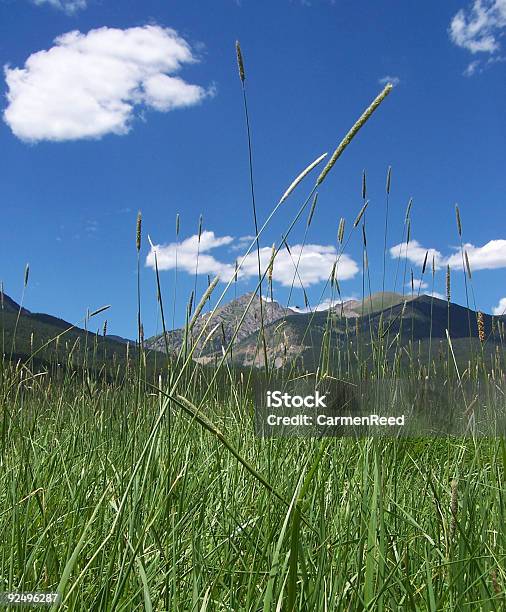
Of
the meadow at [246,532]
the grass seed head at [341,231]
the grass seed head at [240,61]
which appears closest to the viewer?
the meadow at [246,532]

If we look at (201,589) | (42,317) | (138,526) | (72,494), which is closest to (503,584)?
(201,589)

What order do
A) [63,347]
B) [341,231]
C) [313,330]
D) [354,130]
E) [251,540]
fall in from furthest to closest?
[63,347] < [313,330] < [341,231] < [251,540] < [354,130]

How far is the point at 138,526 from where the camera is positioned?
142cm

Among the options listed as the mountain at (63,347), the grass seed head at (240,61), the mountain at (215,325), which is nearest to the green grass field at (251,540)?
the mountain at (215,325)

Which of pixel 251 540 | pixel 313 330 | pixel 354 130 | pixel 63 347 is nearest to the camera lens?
pixel 354 130

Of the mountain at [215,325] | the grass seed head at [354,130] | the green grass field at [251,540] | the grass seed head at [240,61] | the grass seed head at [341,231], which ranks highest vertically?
the grass seed head at [240,61]

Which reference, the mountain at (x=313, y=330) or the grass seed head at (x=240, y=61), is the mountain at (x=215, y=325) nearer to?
the mountain at (x=313, y=330)

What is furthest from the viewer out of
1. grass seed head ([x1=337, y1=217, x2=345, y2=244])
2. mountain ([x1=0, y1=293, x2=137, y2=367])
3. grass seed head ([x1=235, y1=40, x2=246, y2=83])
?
grass seed head ([x1=337, y1=217, x2=345, y2=244])

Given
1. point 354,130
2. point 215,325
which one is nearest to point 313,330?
point 215,325

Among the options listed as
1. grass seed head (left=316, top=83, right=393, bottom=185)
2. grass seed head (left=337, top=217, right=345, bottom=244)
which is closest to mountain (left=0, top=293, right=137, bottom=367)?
grass seed head (left=316, top=83, right=393, bottom=185)

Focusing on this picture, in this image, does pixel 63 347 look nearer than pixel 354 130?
No

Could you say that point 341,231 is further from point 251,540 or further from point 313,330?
point 251,540

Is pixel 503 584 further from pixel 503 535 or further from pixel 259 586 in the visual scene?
pixel 259 586

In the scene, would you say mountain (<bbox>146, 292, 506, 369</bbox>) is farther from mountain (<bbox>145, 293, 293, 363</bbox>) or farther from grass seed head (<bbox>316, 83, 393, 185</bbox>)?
grass seed head (<bbox>316, 83, 393, 185</bbox>)
